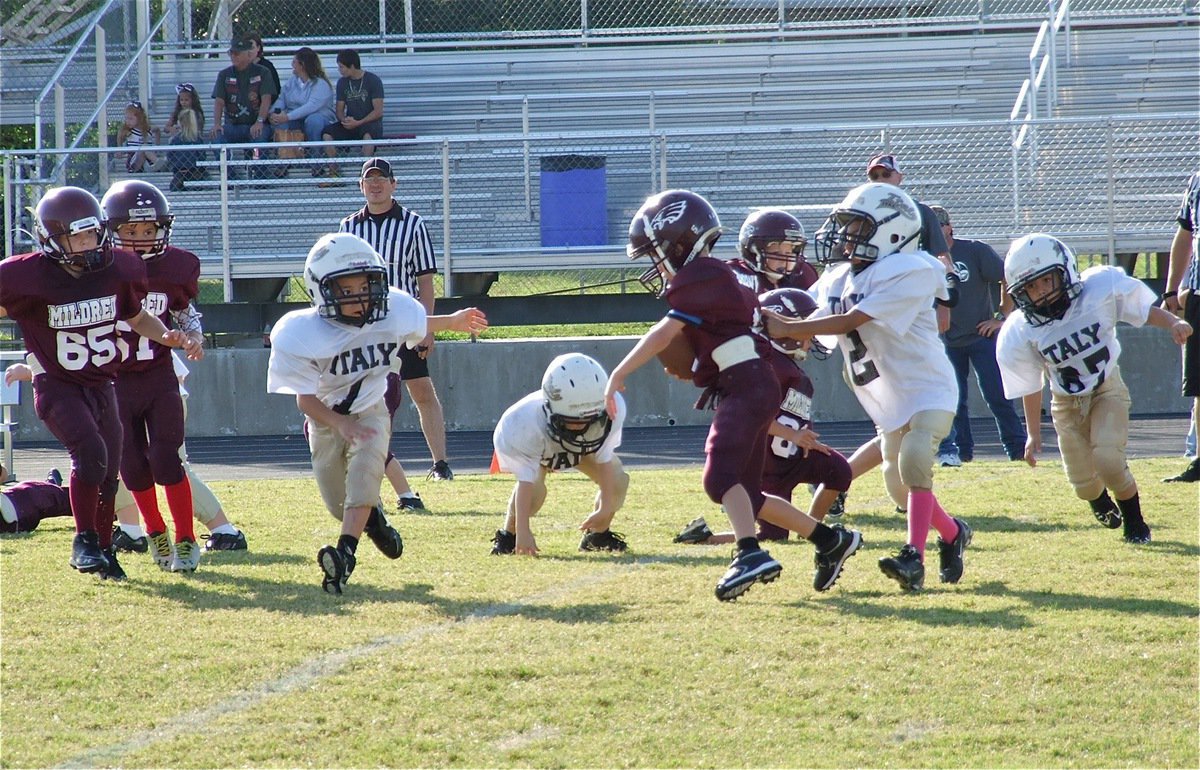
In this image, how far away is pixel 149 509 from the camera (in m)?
6.38

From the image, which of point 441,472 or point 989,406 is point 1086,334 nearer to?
point 989,406

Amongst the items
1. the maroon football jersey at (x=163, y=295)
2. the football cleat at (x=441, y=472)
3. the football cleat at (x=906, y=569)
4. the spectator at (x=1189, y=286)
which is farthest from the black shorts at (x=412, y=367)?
the spectator at (x=1189, y=286)

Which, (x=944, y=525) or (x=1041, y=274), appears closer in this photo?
(x=944, y=525)

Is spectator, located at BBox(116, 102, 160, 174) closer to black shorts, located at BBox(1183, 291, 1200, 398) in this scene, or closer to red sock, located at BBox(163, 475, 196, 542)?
red sock, located at BBox(163, 475, 196, 542)

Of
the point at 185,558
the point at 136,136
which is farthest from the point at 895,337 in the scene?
the point at 136,136

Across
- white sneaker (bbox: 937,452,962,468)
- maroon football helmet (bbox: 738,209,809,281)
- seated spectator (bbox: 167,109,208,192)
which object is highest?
seated spectator (bbox: 167,109,208,192)

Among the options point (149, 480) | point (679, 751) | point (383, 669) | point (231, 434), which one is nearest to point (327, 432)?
point (149, 480)

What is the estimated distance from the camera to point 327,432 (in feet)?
20.4

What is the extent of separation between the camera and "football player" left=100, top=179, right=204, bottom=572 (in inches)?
249

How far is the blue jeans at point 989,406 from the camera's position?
10148 millimetres

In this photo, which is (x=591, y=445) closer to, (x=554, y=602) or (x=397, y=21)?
(x=554, y=602)

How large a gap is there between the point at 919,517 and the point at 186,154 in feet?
36.8

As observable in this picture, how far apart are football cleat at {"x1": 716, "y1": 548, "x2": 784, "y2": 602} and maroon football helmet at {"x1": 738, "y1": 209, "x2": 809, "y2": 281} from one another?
2.37 m

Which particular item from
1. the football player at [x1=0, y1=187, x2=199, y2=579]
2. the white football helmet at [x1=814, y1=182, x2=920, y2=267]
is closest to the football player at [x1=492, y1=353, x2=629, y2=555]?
the white football helmet at [x1=814, y1=182, x2=920, y2=267]
